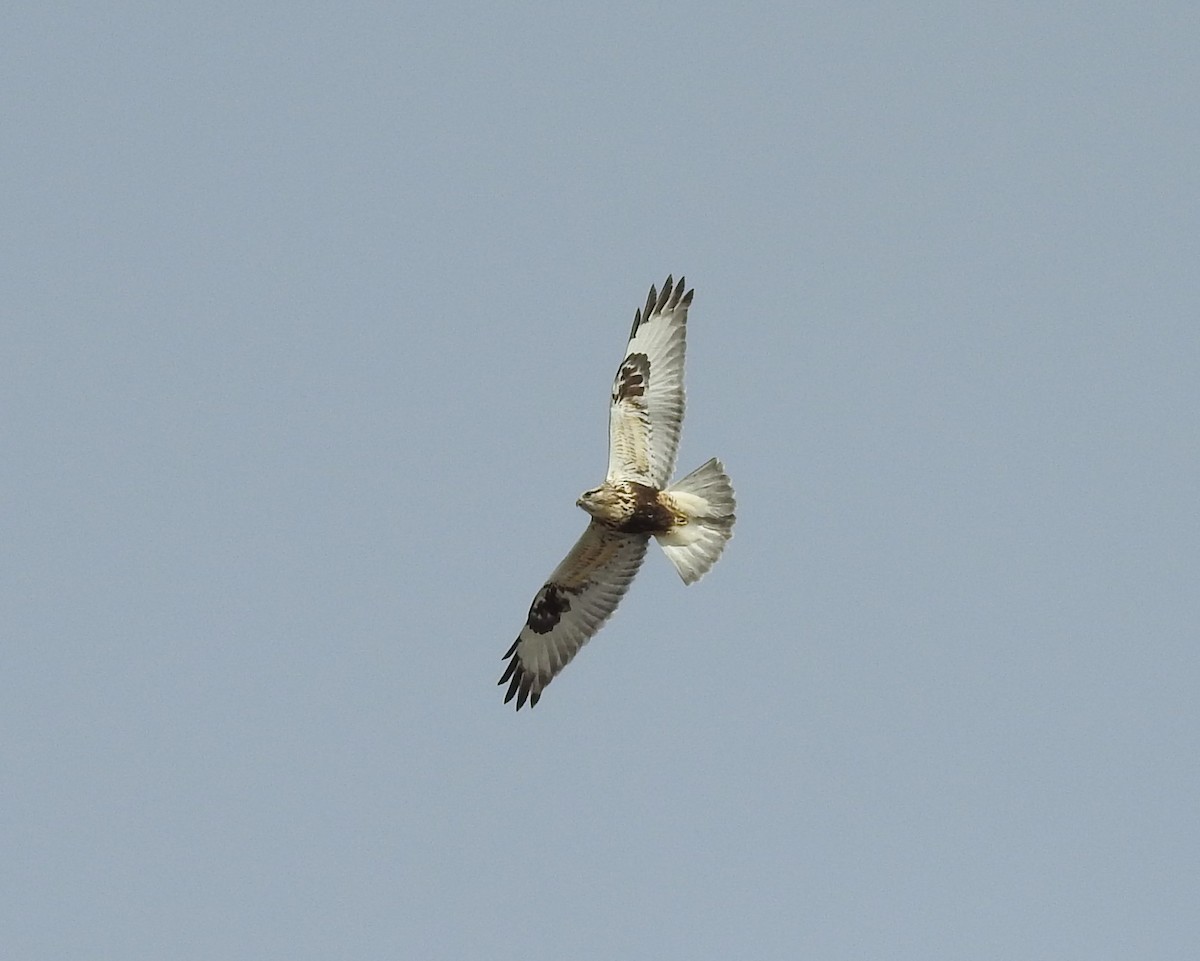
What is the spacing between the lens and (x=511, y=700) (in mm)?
15070

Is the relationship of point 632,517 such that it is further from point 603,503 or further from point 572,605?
point 572,605

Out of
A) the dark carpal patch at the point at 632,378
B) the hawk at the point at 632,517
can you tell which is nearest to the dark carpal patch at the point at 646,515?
the hawk at the point at 632,517

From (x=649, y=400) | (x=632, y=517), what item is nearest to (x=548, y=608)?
(x=632, y=517)

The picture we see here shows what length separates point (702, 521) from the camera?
1416 centimetres

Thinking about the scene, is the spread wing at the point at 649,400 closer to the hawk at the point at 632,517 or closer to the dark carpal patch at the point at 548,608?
the hawk at the point at 632,517

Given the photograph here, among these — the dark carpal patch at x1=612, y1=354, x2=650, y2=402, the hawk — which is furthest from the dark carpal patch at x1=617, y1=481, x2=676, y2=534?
the dark carpal patch at x1=612, y1=354, x2=650, y2=402

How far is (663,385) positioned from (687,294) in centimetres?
115

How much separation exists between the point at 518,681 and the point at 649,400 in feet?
9.37

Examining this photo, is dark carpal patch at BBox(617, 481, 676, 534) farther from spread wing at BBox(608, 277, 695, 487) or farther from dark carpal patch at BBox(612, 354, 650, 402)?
dark carpal patch at BBox(612, 354, 650, 402)

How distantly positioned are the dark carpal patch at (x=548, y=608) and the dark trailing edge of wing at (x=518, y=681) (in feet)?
1.04

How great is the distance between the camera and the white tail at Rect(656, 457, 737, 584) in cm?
1411

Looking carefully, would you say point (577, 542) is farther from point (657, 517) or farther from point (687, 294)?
point (687, 294)

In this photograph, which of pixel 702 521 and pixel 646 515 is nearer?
pixel 646 515

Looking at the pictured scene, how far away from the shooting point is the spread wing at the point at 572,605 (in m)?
14.3
